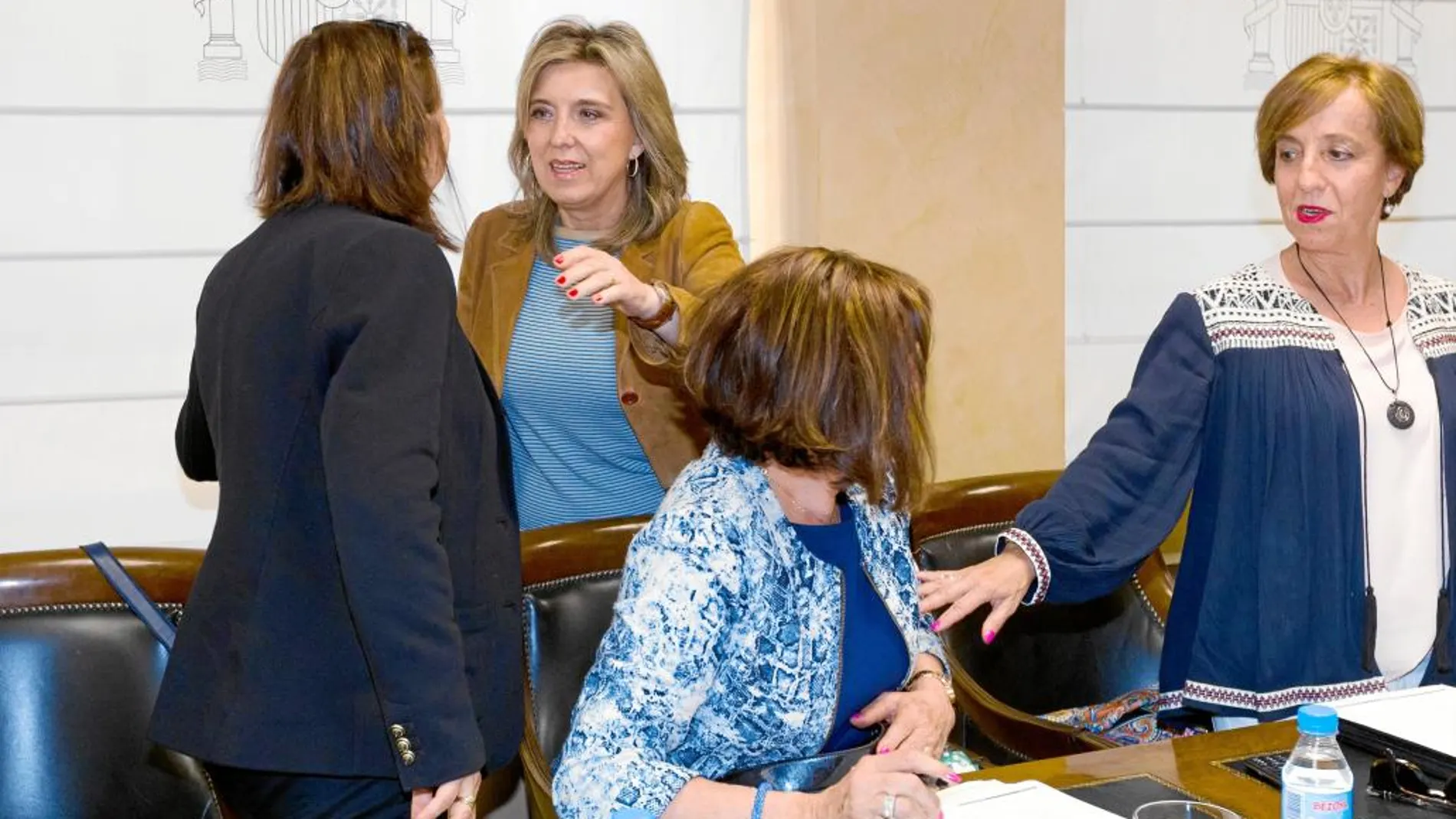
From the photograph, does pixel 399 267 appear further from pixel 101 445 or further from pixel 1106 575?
pixel 101 445

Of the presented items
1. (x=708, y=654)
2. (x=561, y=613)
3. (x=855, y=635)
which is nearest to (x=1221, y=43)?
(x=561, y=613)

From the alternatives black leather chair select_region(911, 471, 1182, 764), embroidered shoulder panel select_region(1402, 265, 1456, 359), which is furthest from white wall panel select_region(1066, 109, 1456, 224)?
embroidered shoulder panel select_region(1402, 265, 1456, 359)

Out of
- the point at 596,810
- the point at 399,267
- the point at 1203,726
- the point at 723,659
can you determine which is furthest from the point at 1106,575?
the point at 399,267

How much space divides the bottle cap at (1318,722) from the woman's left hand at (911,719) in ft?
1.50

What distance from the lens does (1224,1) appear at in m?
4.33

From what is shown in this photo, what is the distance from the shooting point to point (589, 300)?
2.72 meters

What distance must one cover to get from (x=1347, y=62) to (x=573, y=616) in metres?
1.48

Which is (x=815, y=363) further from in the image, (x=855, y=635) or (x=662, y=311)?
(x=662, y=311)

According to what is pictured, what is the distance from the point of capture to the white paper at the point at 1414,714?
2020 millimetres

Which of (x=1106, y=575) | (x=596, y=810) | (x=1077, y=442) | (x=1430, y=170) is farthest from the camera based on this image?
(x=1430, y=170)

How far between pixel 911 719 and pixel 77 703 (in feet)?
3.86

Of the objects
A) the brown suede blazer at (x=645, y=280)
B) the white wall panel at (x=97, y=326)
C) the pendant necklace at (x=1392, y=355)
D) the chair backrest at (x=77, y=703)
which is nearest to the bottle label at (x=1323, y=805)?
the pendant necklace at (x=1392, y=355)

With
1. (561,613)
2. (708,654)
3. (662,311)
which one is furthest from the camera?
(662,311)

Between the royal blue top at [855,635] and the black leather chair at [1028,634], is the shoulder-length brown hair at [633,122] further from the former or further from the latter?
the royal blue top at [855,635]
